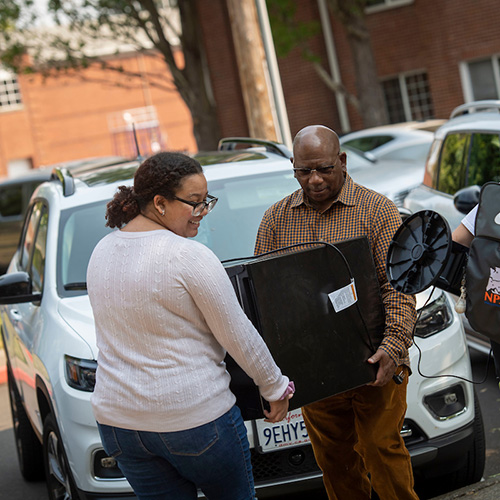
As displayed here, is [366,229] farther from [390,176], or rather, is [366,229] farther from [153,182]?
[390,176]

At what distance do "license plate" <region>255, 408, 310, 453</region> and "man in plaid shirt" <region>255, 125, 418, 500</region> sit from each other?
0.31 meters

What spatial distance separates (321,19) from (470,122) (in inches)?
676

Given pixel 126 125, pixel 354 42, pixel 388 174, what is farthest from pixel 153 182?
pixel 126 125

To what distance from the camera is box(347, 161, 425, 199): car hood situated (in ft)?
34.0

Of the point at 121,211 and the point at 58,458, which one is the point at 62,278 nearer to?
the point at 58,458

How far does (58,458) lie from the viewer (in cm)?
438

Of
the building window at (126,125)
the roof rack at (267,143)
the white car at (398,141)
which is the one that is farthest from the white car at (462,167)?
the building window at (126,125)

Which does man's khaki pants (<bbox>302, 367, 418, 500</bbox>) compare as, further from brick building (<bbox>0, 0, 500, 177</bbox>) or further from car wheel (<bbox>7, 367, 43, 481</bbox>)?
brick building (<bbox>0, 0, 500, 177</bbox>)

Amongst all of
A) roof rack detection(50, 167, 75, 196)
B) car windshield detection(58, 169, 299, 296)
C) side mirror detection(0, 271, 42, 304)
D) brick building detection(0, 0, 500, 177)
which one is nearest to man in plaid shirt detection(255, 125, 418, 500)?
car windshield detection(58, 169, 299, 296)

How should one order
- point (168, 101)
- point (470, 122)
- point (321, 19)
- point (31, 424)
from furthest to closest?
point (168, 101) → point (321, 19) → point (470, 122) → point (31, 424)

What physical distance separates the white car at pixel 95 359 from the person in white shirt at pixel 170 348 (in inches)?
37.4

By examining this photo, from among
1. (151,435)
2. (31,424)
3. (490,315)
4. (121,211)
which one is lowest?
(31,424)

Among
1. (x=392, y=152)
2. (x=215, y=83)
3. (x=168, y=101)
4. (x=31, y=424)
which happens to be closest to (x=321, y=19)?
(x=215, y=83)

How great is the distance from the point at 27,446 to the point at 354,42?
15.8m
